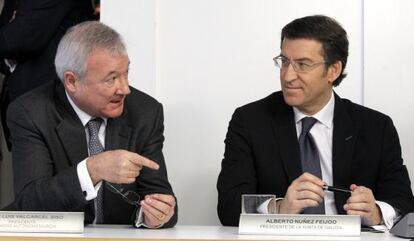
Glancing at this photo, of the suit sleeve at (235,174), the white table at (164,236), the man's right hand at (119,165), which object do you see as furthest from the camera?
the suit sleeve at (235,174)

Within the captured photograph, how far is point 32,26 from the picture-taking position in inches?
156

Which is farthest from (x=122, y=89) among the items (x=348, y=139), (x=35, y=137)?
(x=348, y=139)

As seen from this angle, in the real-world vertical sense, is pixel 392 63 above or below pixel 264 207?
above

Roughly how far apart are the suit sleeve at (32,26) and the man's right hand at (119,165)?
1263 millimetres

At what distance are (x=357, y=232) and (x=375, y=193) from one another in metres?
0.93

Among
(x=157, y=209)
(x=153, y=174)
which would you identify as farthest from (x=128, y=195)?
(x=157, y=209)

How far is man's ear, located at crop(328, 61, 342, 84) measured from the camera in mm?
3455

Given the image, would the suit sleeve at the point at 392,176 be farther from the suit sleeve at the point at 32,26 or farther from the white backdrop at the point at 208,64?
the suit sleeve at the point at 32,26

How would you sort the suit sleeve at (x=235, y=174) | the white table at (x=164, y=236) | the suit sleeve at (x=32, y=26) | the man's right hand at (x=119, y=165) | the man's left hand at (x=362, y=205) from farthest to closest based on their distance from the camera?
the suit sleeve at (x=32, y=26) → the suit sleeve at (x=235, y=174) → the man's left hand at (x=362, y=205) → the man's right hand at (x=119, y=165) → the white table at (x=164, y=236)

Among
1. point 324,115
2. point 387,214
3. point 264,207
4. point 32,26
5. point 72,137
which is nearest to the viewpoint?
point 264,207

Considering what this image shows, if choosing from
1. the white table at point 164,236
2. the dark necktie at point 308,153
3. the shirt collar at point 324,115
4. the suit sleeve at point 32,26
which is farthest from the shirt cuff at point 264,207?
the suit sleeve at point 32,26

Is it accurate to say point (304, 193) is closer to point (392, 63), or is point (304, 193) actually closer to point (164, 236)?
point (164, 236)

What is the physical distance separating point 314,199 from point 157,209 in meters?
0.51

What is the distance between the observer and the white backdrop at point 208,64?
4016 mm
